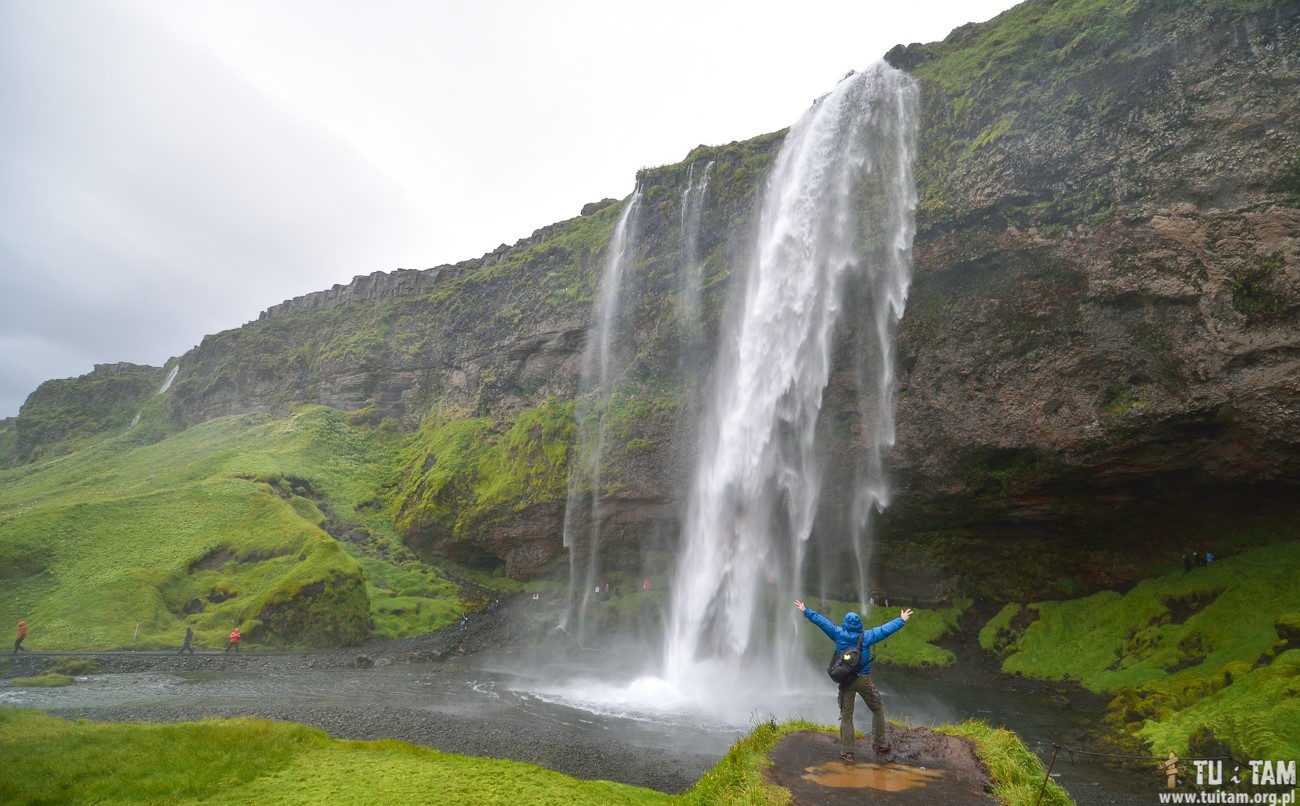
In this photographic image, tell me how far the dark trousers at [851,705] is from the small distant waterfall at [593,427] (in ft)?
107

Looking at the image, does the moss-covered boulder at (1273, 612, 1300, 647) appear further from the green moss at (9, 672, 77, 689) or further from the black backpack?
the green moss at (9, 672, 77, 689)

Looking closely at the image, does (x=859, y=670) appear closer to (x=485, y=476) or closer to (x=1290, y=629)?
(x=1290, y=629)

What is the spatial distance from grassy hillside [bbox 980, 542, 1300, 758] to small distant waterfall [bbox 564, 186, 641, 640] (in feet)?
81.5

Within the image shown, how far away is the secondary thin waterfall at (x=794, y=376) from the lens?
32094mm

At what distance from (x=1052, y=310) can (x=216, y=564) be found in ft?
167

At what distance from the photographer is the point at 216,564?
40.2m

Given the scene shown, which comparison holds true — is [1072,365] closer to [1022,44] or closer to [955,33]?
[1022,44]

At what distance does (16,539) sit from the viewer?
36094 mm

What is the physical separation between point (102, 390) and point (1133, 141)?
495 ft

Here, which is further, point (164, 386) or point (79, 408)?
point (164, 386)

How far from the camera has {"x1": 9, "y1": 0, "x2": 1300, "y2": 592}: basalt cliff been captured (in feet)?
74.4

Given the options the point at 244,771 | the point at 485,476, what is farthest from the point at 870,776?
the point at 485,476

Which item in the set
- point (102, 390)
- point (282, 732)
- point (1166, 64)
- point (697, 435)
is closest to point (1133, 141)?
point (1166, 64)

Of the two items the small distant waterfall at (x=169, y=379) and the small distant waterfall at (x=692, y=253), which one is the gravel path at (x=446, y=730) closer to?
the small distant waterfall at (x=692, y=253)
